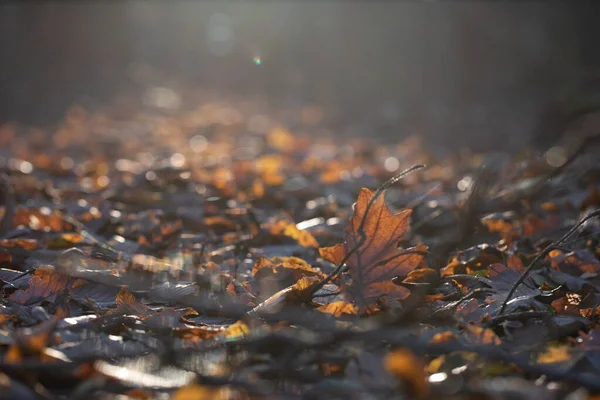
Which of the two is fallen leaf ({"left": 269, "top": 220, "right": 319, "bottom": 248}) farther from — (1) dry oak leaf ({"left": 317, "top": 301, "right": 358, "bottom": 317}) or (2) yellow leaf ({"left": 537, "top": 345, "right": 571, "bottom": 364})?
(2) yellow leaf ({"left": 537, "top": 345, "right": 571, "bottom": 364})

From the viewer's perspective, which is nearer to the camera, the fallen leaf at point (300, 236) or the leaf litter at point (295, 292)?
the leaf litter at point (295, 292)

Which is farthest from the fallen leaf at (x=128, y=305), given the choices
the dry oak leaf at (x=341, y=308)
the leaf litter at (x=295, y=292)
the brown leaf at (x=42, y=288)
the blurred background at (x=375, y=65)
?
the blurred background at (x=375, y=65)

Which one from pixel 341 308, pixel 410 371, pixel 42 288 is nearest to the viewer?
pixel 410 371

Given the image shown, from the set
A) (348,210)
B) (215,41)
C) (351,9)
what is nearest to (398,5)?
(351,9)

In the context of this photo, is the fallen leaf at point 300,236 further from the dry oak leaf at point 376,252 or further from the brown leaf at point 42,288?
the brown leaf at point 42,288

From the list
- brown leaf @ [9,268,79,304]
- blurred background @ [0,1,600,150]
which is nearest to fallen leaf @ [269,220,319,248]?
brown leaf @ [9,268,79,304]

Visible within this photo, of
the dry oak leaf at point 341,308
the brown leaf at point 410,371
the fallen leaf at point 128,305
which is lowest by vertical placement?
the brown leaf at point 410,371

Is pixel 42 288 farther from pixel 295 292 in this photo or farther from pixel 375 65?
pixel 375 65

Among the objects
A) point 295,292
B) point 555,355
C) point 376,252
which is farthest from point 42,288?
point 555,355
